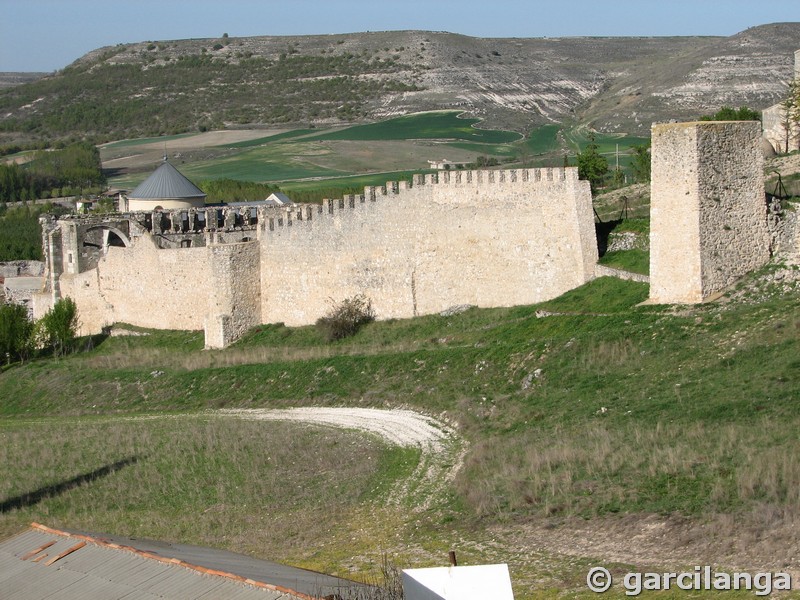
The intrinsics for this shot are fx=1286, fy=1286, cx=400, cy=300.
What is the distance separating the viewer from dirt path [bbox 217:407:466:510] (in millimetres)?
15609

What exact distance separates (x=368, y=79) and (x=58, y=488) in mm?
92240

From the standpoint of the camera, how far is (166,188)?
129 feet

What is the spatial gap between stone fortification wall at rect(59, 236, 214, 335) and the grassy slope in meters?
2.77

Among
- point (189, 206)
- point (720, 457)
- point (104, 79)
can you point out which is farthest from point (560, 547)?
point (104, 79)

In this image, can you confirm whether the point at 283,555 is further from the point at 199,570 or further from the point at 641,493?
the point at 641,493

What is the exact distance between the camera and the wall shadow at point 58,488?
17547 millimetres

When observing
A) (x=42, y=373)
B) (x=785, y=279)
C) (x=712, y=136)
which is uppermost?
(x=712, y=136)

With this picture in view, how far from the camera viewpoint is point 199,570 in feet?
36.6

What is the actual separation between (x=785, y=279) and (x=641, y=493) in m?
7.25

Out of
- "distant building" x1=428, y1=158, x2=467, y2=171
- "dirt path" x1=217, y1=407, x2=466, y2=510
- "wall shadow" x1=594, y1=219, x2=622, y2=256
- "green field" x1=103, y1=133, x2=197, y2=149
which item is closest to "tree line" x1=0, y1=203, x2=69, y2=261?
"distant building" x1=428, y1=158, x2=467, y2=171

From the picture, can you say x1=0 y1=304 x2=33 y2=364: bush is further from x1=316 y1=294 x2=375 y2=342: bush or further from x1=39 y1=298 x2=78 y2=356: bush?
x1=316 y1=294 x2=375 y2=342: bush

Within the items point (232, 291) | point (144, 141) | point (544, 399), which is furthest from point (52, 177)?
point (544, 399)

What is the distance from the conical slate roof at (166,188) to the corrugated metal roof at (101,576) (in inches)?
1052

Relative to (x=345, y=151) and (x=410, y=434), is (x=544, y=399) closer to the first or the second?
(x=410, y=434)
